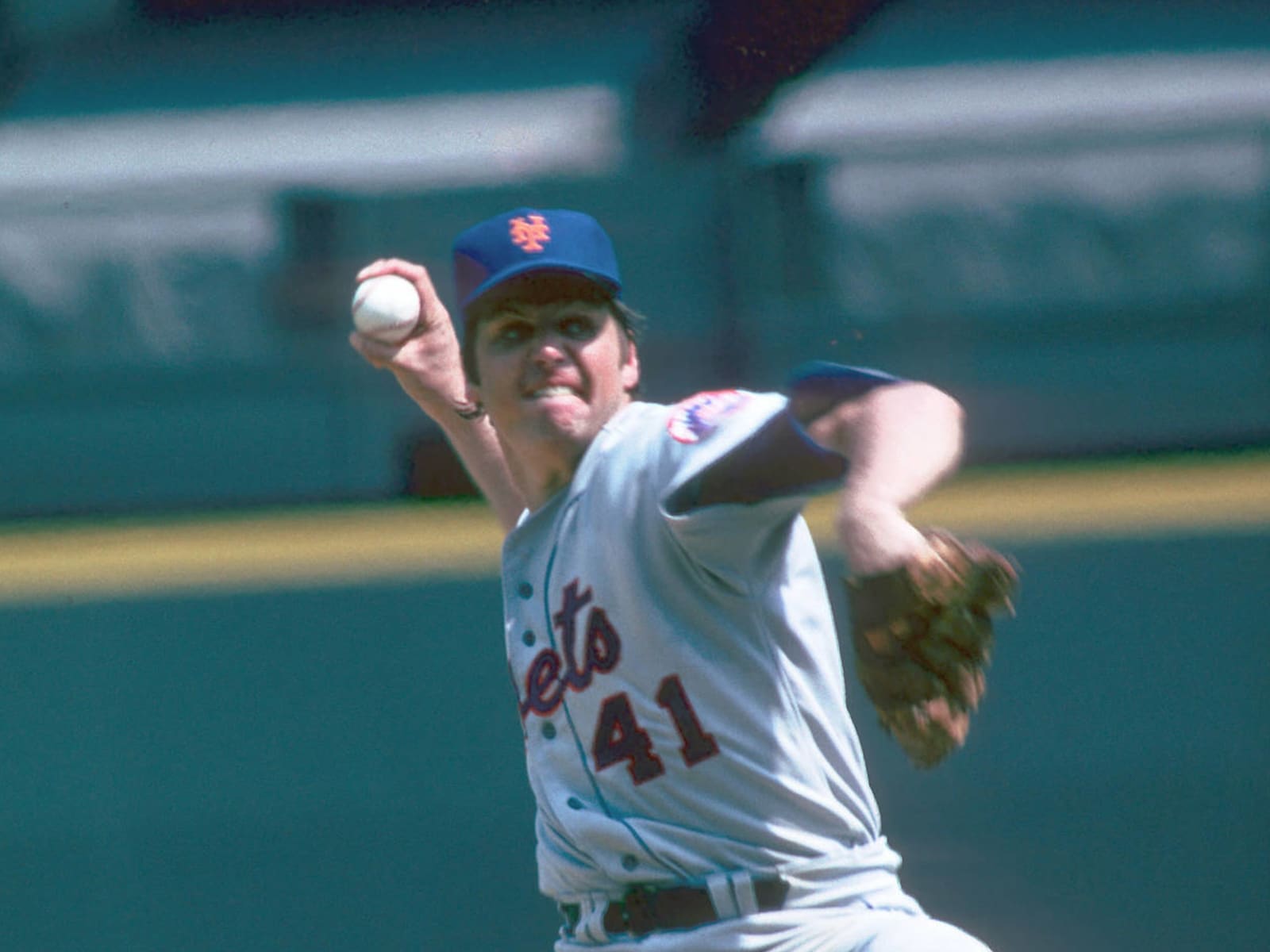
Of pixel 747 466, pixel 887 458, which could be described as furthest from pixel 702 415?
pixel 887 458

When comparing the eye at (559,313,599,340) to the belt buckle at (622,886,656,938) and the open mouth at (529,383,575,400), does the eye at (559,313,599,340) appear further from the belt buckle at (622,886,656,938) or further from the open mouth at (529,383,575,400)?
the belt buckle at (622,886,656,938)

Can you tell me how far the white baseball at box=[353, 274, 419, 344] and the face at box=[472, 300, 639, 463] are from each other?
1.07 feet

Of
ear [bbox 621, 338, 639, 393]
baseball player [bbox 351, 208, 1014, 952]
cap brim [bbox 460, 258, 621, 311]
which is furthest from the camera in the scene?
ear [bbox 621, 338, 639, 393]

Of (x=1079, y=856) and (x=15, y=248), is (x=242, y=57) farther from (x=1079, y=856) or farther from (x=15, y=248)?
(x=1079, y=856)

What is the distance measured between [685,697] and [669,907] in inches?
8.4

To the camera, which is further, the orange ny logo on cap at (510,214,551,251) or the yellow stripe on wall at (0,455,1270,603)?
the yellow stripe on wall at (0,455,1270,603)

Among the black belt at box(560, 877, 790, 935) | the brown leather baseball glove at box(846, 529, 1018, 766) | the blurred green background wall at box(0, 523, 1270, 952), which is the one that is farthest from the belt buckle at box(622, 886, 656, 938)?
the blurred green background wall at box(0, 523, 1270, 952)

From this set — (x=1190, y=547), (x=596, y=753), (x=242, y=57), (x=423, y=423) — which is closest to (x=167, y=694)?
(x=423, y=423)

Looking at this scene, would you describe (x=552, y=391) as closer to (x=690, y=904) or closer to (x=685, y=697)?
(x=685, y=697)

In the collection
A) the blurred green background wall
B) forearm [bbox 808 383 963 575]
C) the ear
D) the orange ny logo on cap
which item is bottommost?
the blurred green background wall

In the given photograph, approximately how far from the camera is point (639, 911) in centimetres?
149

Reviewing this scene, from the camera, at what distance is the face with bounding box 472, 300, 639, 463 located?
62.2 inches

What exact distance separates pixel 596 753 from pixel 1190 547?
1.53m

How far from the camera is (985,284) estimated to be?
2.76 meters
